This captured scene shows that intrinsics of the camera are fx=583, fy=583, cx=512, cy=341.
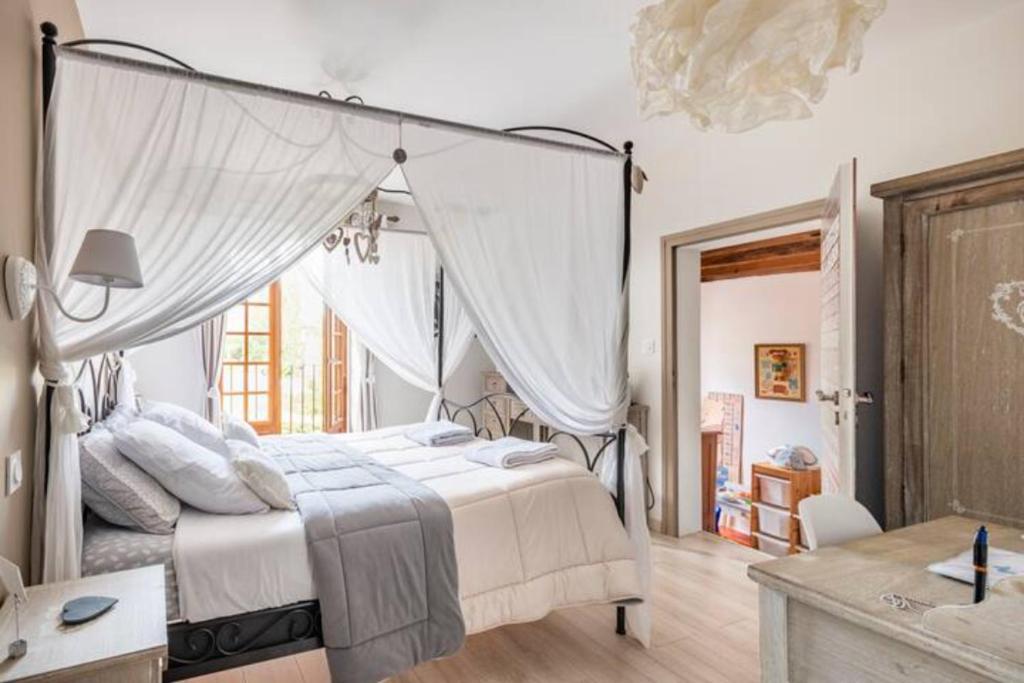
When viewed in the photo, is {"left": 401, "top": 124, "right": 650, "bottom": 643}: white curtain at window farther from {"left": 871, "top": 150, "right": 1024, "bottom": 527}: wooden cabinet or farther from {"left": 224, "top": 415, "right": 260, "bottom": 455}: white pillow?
{"left": 224, "top": 415, "right": 260, "bottom": 455}: white pillow

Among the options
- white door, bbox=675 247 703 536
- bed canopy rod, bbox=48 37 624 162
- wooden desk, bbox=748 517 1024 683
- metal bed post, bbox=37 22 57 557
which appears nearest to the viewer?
wooden desk, bbox=748 517 1024 683

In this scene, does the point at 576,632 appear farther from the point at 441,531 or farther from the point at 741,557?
the point at 741,557

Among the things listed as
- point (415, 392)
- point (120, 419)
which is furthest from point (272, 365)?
point (120, 419)

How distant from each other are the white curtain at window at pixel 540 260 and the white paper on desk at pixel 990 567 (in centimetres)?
133

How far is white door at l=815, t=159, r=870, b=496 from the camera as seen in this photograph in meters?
2.34

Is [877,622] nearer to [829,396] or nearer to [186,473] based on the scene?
[829,396]

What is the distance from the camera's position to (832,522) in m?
1.69

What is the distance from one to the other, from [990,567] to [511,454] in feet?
5.89

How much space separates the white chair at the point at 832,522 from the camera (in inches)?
65.1

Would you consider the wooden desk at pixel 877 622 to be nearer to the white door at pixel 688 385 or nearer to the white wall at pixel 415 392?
the white door at pixel 688 385

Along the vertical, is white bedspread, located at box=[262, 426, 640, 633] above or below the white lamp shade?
below

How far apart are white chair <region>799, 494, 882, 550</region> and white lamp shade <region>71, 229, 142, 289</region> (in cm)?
198

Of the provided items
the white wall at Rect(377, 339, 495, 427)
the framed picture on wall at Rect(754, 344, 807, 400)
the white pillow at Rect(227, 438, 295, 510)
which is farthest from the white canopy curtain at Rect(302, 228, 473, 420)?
the framed picture on wall at Rect(754, 344, 807, 400)

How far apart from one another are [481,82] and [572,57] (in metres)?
0.54
